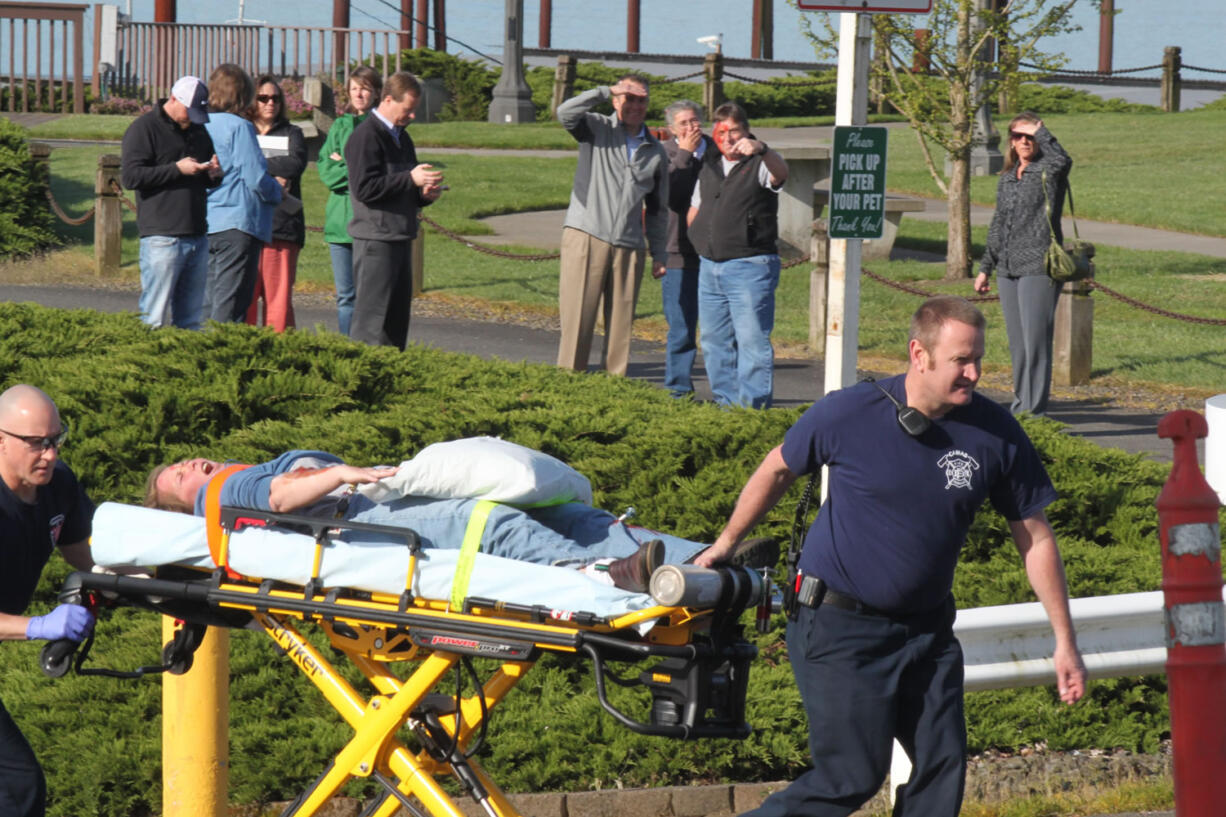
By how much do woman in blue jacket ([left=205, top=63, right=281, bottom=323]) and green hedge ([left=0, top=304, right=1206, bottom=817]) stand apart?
880mm

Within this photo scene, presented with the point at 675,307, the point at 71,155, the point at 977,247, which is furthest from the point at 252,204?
the point at 71,155

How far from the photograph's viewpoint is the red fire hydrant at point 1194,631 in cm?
386

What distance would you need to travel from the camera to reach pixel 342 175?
11.4 meters

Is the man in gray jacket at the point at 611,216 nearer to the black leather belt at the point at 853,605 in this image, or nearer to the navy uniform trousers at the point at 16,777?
the black leather belt at the point at 853,605

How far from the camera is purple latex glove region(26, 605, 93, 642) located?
434cm

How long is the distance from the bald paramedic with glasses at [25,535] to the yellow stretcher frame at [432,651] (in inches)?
6.6

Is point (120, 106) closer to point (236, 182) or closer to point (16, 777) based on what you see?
point (236, 182)

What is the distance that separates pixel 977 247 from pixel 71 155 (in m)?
14.4

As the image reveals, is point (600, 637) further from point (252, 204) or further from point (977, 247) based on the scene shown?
point (977, 247)

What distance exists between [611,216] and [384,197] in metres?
1.53

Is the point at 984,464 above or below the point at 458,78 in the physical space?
below

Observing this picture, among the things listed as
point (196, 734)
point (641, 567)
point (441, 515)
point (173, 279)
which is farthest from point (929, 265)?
point (641, 567)

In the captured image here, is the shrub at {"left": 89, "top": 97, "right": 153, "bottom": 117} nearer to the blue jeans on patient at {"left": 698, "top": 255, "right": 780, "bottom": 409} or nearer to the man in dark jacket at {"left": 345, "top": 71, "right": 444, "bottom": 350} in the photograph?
the man in dark jacket at {"left": 345, "top": 71, "right": 444, "bottom": 350}

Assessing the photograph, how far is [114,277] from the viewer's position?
17156 mm
